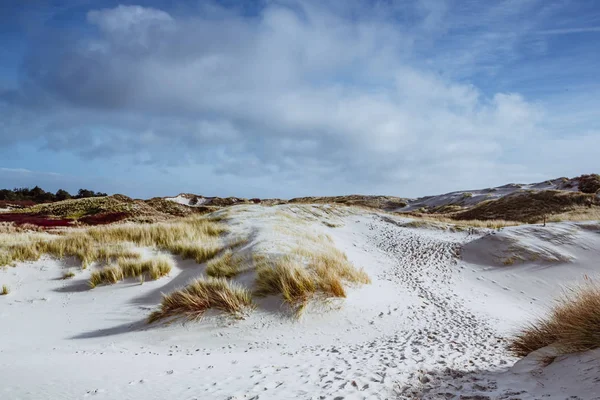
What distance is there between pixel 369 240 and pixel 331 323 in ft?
39.0

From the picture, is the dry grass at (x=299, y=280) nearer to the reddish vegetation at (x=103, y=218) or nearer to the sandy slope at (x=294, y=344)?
the sandy slope at (x=294, y=344)

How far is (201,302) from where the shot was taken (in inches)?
249

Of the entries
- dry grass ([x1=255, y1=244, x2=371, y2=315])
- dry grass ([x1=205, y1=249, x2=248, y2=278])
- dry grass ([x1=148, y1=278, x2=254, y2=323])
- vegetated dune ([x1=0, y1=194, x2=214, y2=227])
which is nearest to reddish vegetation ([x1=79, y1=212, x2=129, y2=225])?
vegetated dune ([x1=0, y1=194, x2=214, y2=227])

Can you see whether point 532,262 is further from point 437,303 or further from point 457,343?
point 457,343

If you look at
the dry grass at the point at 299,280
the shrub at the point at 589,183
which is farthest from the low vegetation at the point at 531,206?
the dry grass at the point at 299,280

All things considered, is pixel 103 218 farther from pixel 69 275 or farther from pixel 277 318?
pixel 277 318

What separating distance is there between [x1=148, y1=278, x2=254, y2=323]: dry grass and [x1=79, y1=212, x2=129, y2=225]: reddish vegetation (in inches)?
655

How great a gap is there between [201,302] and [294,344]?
2062 millimetres

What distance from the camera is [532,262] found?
515 inches

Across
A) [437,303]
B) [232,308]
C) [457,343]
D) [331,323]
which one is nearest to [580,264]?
[437,303]

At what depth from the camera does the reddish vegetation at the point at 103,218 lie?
807 inches

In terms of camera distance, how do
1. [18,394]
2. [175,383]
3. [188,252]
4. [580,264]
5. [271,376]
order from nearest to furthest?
[18,394]
[175,383]
[271,376]
[188,252]
[580,264]

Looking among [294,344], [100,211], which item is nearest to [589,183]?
[294,344]

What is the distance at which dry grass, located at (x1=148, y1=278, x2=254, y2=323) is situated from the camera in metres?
6.22
